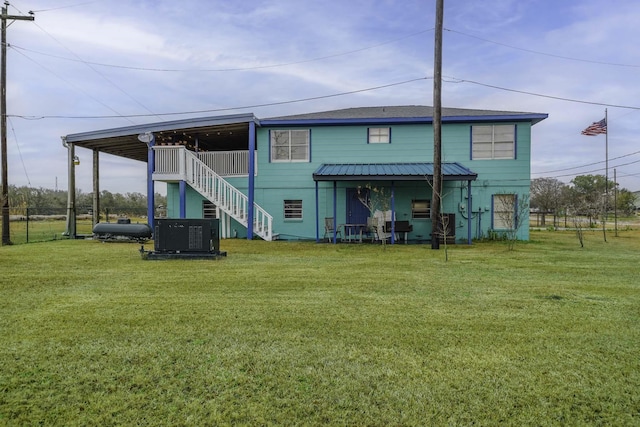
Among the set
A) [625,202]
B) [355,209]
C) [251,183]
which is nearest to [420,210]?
[355,209]

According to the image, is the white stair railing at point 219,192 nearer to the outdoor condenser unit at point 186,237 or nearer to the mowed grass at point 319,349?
the outdoor condenser unit at point 186,237

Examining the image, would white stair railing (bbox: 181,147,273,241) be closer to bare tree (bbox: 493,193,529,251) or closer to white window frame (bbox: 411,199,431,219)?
white window frame (bbox: 411,199,431,219)

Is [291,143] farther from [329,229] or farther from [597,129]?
[597,129]

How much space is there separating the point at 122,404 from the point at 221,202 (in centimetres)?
1342

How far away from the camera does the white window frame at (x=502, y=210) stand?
15805mm

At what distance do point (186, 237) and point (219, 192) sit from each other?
5.80 meters

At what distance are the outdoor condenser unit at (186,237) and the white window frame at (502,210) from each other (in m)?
11.7

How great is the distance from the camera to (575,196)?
39250 millimetres

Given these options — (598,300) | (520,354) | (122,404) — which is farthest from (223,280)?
(598,300)

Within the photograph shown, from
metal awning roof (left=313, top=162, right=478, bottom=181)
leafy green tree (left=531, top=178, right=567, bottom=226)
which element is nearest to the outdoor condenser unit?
metal awning roof (left=313, top=162, right=478, bottom=181)

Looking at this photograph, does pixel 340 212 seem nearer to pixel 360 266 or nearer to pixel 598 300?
pixel 360 266

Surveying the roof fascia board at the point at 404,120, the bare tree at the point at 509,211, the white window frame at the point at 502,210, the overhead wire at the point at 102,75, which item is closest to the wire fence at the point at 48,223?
the overhead wire at the point at 102,75

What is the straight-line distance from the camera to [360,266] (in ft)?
29.6

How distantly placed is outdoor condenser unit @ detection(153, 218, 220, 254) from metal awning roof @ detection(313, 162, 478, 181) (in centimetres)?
554
